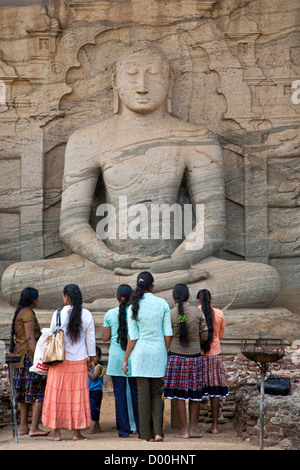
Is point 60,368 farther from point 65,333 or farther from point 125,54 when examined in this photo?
point 125,54

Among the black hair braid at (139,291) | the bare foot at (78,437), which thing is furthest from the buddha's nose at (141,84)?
the bare foot at (78,437)

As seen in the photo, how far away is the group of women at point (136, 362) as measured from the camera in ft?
24.4

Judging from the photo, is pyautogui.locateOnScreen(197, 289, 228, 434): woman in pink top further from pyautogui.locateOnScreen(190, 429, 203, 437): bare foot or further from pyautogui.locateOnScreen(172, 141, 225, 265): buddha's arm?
pyautogui.locateOnScreen(172, 141, 225, 265): buddha's arm

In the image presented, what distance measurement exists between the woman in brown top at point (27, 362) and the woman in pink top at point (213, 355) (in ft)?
4.42

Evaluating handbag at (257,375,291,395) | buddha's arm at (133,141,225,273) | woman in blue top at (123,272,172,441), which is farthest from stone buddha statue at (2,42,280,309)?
woman in blue top at (123,272,172,441)

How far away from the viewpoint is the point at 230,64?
11641 millimetres

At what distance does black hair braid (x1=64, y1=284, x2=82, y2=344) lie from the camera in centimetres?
745

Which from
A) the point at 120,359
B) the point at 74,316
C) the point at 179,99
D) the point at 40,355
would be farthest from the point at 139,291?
the point at 179,99

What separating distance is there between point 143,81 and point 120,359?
4359 mm

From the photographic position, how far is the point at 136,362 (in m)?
7.40

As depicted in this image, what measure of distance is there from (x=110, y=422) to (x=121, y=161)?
12.0 feet

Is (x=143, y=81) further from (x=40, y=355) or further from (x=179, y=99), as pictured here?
(x=40, y=355)

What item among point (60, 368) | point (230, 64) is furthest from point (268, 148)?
point (60, 368)

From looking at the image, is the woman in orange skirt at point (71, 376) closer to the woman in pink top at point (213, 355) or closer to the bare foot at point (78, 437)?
the bare foot at point (78, 437)
